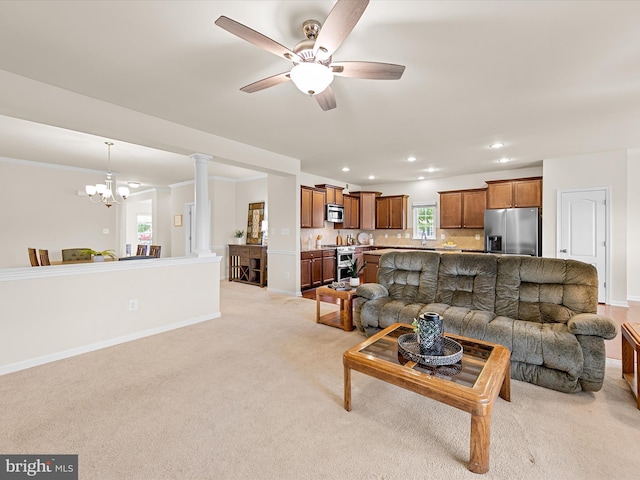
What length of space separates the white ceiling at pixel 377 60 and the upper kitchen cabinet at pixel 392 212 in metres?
3.18

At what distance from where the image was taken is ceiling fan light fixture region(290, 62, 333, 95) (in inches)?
70.9

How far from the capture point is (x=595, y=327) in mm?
2141

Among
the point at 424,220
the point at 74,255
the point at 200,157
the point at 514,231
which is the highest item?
the point at 200,157

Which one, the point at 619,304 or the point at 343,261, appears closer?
the point at 619,304

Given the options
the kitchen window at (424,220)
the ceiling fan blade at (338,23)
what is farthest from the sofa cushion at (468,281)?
the kitchen window at (424,220)

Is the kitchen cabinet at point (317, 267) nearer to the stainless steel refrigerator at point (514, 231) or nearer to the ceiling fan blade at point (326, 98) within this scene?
the stainless steel refrigerator at point (514, 231)

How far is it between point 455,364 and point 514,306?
Answer: 143 centimetres

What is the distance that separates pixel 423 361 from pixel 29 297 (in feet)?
11.6

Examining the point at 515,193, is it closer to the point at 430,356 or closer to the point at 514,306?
the point at 514,306

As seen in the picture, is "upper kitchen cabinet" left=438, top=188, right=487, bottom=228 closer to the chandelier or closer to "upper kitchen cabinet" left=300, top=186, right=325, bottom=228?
"upper kitchen cabinet" left=300, top=186, right=325, bottom=228

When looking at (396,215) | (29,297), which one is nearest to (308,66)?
(29,297)

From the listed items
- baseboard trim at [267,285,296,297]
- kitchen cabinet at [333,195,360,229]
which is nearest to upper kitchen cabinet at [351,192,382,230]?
kitchen cabinet at [333,195,360,229]

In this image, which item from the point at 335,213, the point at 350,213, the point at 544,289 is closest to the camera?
the point at 544,289

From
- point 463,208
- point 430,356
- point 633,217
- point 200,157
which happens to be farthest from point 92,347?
point 633,217
